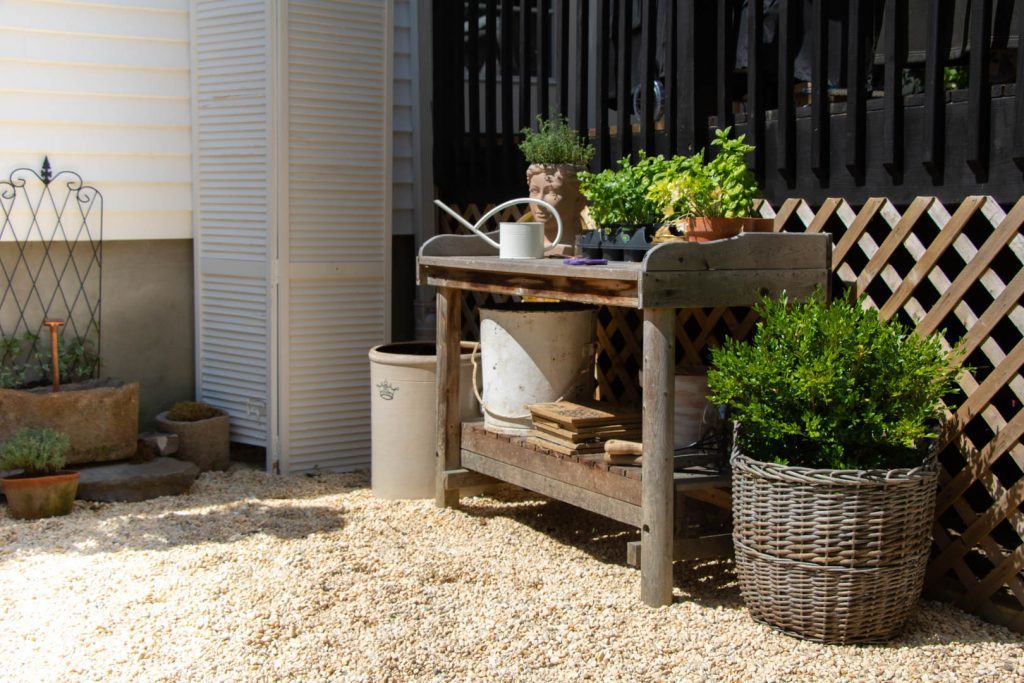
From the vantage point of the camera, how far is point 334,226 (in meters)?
6.19

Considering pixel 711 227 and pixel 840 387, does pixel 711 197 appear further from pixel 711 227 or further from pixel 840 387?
pixel 840 387

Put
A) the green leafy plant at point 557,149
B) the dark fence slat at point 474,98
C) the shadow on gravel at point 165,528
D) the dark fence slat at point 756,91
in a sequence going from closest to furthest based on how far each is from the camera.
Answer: the dark fence slat at point 756,91 < the shadow on gravel at point 165,528 < the green leafy plant at point 557,149 < the dark fence slat at point 474,98

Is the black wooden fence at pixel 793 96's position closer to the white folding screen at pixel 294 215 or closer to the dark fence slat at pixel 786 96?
the dark fence slat at pixel 786 96

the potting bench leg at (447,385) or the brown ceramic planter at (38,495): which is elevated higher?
the potting bench leg at (447,385)

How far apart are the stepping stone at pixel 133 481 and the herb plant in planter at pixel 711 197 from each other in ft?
9.55

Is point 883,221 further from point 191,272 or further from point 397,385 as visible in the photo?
point 191,272

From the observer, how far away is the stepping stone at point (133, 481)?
216 inches

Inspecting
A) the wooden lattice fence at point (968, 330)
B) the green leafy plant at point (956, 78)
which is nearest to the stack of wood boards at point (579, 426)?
the wooden lattice fence at point (968, 330)

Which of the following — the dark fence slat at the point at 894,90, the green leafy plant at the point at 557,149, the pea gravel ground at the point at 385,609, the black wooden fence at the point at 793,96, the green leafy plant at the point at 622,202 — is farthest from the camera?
the green leafy plant at the point at 557,149

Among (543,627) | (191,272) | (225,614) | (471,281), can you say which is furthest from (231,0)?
(543,627)

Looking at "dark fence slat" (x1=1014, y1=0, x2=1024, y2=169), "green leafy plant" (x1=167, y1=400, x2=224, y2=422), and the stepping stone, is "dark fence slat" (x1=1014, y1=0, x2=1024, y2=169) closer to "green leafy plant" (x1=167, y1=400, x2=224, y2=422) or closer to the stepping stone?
the stepping stone

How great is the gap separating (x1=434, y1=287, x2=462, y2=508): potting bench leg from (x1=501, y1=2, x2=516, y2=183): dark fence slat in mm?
1258

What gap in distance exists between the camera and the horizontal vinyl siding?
234 inches

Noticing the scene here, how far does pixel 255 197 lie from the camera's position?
6.16 m
